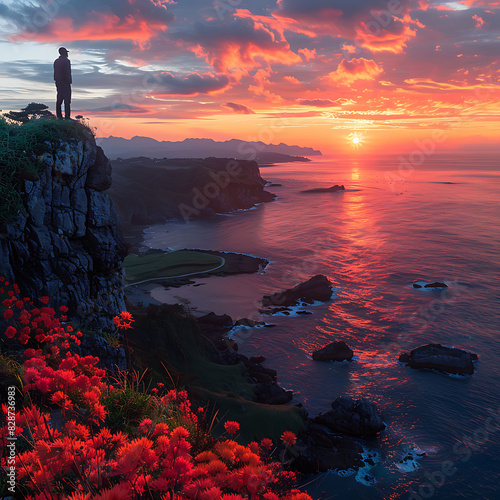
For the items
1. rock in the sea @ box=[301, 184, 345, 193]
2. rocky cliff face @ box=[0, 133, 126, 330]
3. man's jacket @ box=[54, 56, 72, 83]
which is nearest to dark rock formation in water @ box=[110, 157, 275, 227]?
rock in the sea @ box=[301, 184, 345, 193]

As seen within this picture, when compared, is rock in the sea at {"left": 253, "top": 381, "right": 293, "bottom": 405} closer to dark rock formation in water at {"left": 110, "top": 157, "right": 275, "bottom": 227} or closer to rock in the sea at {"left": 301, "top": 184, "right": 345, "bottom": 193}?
dark rock formation in water at {"left": 110, "top": 157, "right": 275, "bottom": 227}

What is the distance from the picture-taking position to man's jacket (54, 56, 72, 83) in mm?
→ 15859

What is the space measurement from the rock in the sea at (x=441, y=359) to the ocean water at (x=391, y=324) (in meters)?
0.81

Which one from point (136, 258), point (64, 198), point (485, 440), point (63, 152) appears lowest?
point (485, 440)

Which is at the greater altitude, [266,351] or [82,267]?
[82,267]

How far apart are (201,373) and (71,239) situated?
42.2 feet

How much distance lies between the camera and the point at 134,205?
11650 cm

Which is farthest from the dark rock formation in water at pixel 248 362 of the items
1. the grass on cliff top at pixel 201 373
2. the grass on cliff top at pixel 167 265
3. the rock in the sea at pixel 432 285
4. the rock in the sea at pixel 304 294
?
the rock in the sea at pixel 432 285

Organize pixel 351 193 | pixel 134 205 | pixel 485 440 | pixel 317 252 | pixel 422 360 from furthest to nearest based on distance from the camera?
pixel 351 193 → pixel 134 205 → pixel 317 252 → pixel 422 360 → pixel 485 440

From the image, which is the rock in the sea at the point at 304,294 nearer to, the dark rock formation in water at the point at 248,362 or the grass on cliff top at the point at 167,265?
the dark rock formation in water at the point at 248,362

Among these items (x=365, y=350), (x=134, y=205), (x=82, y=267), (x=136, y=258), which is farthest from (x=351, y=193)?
(x=82, y=267)

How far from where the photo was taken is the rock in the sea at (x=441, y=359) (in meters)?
31.8

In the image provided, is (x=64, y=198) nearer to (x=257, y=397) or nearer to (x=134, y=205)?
(x=257, y=397)

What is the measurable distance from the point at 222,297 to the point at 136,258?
2122cm
